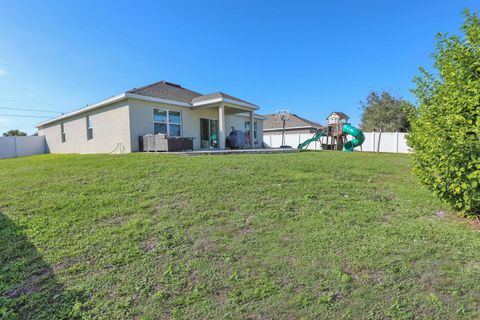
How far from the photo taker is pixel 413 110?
4.38 metres

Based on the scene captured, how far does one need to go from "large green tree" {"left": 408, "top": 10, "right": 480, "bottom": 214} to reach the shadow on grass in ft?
15.0

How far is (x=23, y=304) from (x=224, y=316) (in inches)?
70.8

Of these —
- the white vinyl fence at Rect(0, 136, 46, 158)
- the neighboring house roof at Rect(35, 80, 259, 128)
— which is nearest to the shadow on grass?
the neighboring house roof at Rect(35, 80, 259, 128)

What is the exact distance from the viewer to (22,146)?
20.1 metres

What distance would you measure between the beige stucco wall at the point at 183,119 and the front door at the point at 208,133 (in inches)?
11.9

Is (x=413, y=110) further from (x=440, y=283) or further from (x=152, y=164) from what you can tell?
(x=152, y=164)

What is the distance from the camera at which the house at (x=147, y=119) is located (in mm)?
11398

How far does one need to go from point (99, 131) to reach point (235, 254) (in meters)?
13.2

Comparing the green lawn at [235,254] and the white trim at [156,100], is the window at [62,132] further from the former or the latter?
the green lawn at [235,254]

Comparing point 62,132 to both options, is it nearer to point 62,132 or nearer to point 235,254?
point 62,132

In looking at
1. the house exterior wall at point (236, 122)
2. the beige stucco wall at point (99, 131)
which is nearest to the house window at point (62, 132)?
the beige stucco wall at point (99, 131)

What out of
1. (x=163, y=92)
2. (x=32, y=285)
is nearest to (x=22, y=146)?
(x=163, y=92)

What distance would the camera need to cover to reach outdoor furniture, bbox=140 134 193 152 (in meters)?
10.4

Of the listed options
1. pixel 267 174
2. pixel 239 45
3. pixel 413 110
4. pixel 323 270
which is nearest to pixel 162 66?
pixel 239 45
